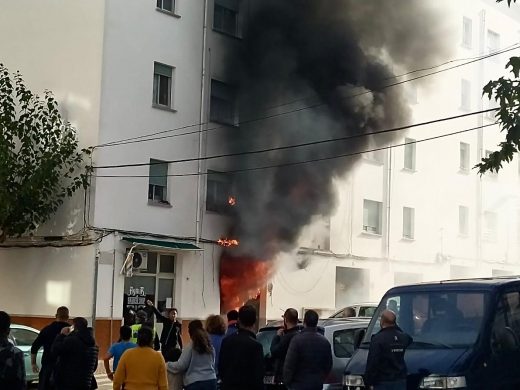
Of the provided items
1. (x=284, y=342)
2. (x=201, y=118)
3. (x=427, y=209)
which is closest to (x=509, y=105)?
(x=284, y=342)

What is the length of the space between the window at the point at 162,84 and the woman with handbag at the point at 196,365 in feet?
52.7

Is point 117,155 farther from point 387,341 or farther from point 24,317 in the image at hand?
point 387,341

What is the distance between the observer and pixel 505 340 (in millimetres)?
9430

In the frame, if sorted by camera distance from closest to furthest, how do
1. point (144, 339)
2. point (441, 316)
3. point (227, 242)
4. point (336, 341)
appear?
point (144, 339), point (441, 316), point (336, 341), point (227, 242)

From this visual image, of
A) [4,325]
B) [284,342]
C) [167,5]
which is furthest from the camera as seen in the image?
[167,5]

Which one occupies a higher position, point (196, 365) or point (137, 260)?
point (137, 260)

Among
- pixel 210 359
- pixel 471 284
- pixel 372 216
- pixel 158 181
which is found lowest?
pixel 210 359

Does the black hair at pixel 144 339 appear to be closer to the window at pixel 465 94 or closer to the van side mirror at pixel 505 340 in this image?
the van side mirror at pixel 505 340

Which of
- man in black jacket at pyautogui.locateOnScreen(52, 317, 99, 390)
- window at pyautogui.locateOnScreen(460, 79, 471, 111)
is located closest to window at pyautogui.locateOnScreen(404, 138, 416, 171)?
window at pyautogui.locateOnScreen(460, 79, 471, 111)

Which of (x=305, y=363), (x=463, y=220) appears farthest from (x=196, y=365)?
(x=463, y=220)

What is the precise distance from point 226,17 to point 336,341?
16.9 metres

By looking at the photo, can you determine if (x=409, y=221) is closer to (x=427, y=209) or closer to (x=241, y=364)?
(x=427, y=209)

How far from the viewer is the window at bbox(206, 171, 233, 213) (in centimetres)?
2580

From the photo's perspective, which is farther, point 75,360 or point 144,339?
point 75,360
